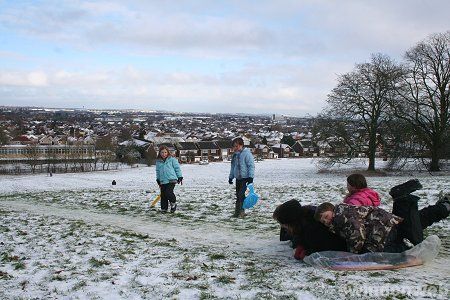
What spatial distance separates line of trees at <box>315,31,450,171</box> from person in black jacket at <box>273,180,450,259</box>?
3054cm

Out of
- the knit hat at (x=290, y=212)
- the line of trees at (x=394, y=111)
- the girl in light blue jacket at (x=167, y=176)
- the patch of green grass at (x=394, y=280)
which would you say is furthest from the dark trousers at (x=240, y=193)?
the line of trees at (x=394, y=111)

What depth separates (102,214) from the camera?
12.6 metres

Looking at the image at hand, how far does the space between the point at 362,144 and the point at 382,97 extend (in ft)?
14.6

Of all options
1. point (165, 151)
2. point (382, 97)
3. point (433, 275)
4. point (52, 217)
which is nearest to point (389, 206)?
point (165, 151)

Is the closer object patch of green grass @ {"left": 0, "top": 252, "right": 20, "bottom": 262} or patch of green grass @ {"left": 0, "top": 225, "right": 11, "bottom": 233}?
patch of green grass @ {"left": 0, "top": 252, "right": 20, "bottom": 262}

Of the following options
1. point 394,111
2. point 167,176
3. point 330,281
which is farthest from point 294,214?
point 394,111

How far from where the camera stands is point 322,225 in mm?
6277

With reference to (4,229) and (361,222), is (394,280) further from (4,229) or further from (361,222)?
(4,229)

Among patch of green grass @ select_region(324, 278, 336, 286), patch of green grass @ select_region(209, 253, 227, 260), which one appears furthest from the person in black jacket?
patch of green grass @ select_region(209, 253, 227, 260)

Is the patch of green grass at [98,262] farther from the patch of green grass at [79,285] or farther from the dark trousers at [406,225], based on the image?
the dark trousers at [406,225]

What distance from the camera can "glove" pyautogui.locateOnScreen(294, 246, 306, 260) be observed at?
6.39 m

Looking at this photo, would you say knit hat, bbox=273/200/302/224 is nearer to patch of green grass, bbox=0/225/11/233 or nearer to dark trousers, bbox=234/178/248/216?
dark trousers, bbox=234/178/248/216

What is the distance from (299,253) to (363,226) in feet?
3.49

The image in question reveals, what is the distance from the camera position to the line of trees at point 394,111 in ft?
116
